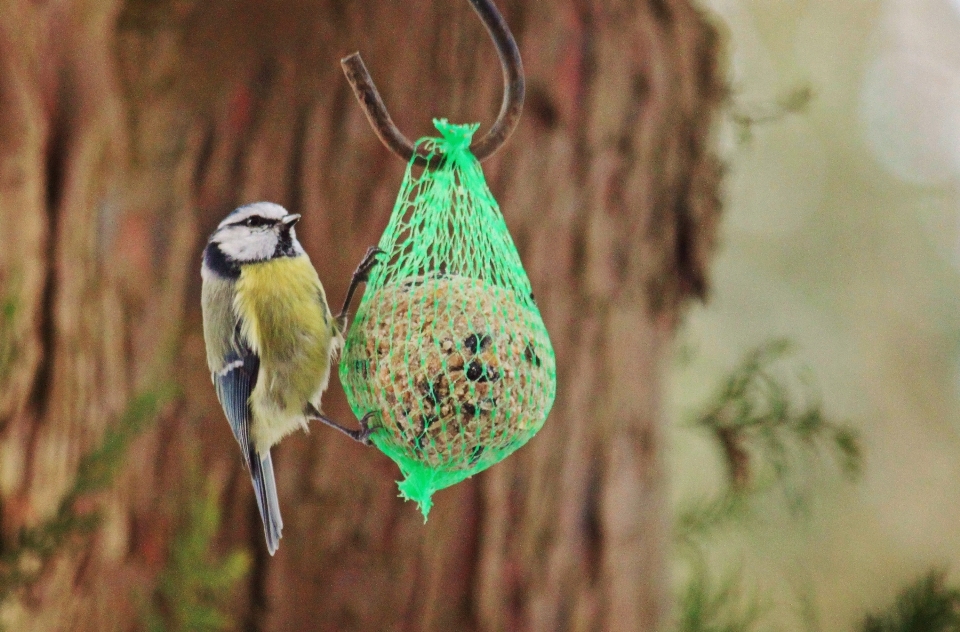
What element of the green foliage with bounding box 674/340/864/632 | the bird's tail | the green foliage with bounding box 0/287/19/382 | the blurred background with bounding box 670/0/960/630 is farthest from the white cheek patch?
the blurred background with bounding box 670/0/960/630

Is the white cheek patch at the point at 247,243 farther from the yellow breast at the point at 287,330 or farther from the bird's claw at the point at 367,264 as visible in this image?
the bird's claw at the point at 367,264

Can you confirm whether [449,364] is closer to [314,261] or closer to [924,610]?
[314,261]

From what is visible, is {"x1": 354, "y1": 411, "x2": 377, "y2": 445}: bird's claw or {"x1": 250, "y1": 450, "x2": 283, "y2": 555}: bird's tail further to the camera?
{"x1": 250, "y1": 450, "x2": 283, "y2": 555}: bird's tail

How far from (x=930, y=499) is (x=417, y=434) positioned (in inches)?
153

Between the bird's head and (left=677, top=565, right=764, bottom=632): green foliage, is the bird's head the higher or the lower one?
the higher one

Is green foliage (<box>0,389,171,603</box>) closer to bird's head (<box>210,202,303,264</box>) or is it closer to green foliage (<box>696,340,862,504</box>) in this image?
bird's head (<box>210,202,303,264</box>)

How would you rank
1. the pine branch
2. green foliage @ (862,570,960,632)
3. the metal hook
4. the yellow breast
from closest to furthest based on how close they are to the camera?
the metal hook < the yellow breast < green foliage @ (862,570,960,632) < the pine branch

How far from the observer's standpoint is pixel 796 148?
4.23 meters

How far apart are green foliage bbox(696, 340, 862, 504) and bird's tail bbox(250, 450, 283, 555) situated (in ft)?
3.87

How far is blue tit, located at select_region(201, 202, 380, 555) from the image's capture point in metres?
1.53

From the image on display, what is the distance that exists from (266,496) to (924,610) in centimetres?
131

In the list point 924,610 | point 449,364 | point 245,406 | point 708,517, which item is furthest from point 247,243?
point 924,610

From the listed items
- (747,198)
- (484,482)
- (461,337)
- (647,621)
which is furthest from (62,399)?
(747,198)

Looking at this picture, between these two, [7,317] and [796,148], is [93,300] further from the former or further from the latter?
[796,148]
